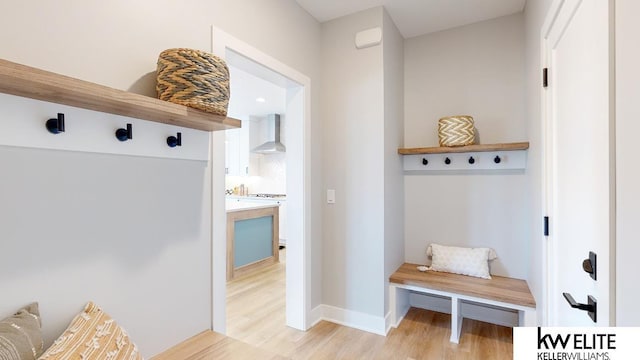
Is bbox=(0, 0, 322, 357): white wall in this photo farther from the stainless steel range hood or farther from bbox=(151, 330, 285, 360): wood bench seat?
the stainless steel range hood

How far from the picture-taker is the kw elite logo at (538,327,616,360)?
88 centimetres

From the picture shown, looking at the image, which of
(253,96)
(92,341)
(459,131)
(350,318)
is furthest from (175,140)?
(253,96)

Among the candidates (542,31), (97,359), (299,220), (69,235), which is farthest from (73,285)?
(542,31)

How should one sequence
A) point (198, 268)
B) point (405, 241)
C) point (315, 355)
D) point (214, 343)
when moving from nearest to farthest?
point (214, 343)
point (198, 268)
point (315, 355)
point (405, 241)

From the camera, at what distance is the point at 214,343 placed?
1.42 meters

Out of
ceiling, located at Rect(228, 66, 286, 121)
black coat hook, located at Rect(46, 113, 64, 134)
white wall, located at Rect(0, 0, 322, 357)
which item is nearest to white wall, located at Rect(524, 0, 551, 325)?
white wall, located at Rect(0, 0, 322, 357)

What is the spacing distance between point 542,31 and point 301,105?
5.28 feet

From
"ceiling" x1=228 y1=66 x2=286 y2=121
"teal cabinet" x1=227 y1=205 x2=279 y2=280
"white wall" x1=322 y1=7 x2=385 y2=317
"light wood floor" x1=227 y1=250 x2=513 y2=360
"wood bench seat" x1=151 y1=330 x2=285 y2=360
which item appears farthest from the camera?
"ceiling" x1=228 y1=66 x2=286 y2=121

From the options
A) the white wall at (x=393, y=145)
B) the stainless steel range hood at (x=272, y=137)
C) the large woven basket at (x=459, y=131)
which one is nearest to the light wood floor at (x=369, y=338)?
the white wall at (x=393, y=145)

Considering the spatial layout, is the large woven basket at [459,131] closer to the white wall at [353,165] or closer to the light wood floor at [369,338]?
the white wall at [353,165]

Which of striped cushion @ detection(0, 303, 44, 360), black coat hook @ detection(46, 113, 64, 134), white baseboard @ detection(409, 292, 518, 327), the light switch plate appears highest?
black coat hook @ detection(46, 113, 64, 134)

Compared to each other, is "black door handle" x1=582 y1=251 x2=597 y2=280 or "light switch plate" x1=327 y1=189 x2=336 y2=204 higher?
"light switch plate" x1=327 y1=189 x2=336 y2=204

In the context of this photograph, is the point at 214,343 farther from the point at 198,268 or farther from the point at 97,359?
the point at 97,359

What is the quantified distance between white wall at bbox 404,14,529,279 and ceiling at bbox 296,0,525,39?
0.14 m
